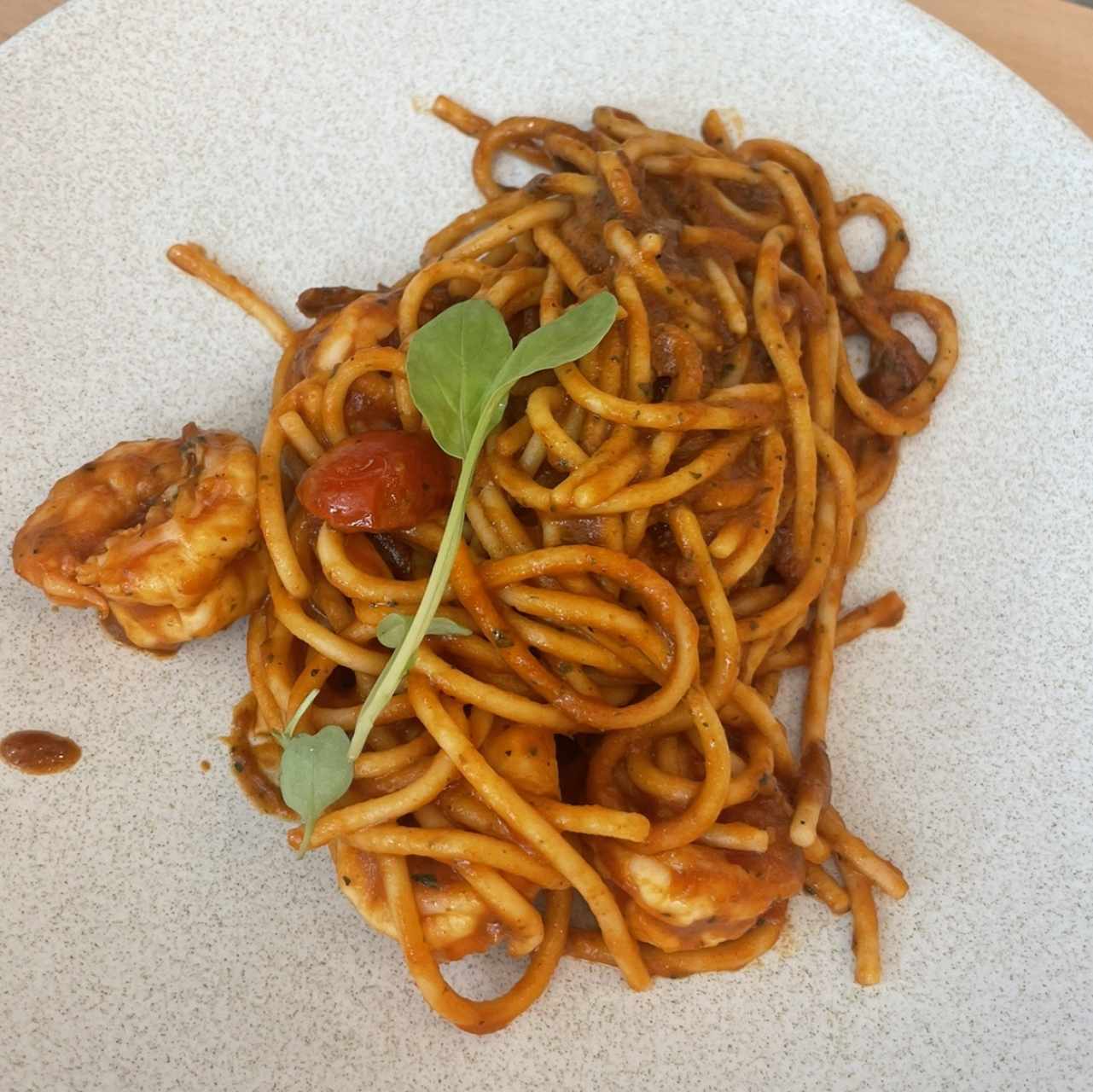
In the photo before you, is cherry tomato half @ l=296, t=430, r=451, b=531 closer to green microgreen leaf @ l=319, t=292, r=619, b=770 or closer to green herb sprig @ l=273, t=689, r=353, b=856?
green microgreen leaf @ l=319, t=292, r=619, b=770

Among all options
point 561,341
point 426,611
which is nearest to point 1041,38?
point 561,341

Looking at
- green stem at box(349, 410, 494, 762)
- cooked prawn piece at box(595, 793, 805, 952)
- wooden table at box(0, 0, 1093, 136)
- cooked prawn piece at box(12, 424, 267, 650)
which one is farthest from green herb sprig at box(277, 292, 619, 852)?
wooden table at box(0, 0, 1093, 136)

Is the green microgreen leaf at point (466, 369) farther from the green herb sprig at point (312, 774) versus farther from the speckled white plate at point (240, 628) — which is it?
the speckled white plate at point (240, 628)

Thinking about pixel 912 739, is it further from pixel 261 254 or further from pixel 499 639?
pixel 261 254

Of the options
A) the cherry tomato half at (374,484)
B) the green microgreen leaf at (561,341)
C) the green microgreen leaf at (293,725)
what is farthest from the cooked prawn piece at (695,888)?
the green microgreen leaf at (561,341)

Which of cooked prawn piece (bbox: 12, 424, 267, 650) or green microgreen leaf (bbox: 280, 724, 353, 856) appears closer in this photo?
green microgreen leaf (bbox: 280, 724, 353, 856)

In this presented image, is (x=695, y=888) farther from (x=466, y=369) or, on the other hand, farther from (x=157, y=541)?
(x=157, y=541)
